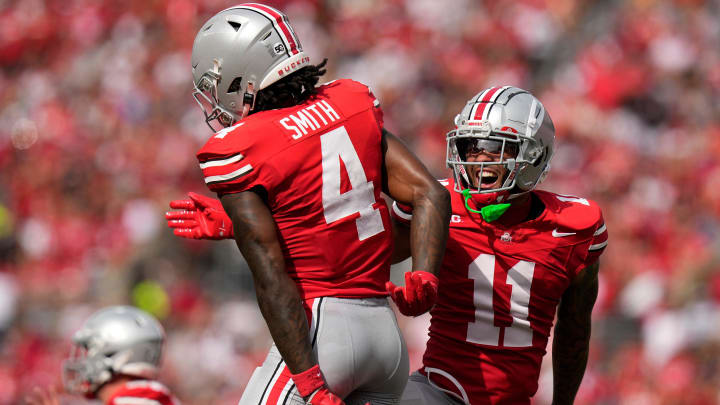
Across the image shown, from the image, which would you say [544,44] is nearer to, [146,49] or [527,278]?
[146,49]

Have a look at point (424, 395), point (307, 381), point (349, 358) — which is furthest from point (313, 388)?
point (424, 395)

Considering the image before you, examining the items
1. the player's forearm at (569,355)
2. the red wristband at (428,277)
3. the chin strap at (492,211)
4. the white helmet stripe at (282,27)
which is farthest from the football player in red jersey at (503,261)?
the white helmet stripe at (282,27)

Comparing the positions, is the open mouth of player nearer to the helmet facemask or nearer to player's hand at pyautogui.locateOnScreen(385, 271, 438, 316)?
player's hand at pyautogui.locateOnScreen(385, 271, 438, 316)

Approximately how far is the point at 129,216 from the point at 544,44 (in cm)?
486

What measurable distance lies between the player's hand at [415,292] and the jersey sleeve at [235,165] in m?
0.48

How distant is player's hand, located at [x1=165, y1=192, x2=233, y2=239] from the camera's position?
3055 millimetres

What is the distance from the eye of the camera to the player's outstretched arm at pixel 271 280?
279 cm

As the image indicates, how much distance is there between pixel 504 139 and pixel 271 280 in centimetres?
112

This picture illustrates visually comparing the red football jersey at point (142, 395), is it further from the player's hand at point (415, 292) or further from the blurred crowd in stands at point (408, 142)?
the blurred crowd in stands at point (408, 142)

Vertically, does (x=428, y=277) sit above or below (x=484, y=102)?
below

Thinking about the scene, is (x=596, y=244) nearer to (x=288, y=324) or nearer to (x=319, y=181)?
(x=319, y=181)

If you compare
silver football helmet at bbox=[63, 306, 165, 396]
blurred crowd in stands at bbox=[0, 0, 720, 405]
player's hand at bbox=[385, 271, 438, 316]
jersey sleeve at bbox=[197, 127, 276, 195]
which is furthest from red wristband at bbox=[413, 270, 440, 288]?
blurred crowd in stands at bbox=[0, 0, 720, 405]

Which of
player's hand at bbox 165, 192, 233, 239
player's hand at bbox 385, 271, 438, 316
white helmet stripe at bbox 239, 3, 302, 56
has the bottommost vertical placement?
player's hand at bbox 385, 271, 438, 316

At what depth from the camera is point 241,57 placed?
3.00m
